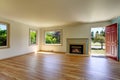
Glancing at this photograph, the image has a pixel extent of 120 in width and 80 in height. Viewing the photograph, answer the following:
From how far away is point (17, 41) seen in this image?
589 centimetres

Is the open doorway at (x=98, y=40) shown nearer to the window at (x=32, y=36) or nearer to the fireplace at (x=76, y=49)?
the fireplace at (x=76, y=49)

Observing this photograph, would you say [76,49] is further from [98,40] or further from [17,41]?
[17,41]

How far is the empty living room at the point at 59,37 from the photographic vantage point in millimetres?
3715

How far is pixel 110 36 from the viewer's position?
212 inches

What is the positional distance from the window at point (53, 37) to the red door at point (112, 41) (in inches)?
137

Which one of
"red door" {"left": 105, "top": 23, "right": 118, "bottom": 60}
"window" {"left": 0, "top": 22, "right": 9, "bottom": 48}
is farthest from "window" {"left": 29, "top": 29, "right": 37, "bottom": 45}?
"red door" {"left": 105, "top": 23, "right": 118, "bottom": 60}

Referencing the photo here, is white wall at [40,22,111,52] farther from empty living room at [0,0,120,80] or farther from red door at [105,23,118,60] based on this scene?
red door at [105,23,118,60]

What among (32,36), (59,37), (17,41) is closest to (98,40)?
(59,37)

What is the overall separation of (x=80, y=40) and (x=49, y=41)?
9.26ft

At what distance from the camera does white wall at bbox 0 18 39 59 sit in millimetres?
5219

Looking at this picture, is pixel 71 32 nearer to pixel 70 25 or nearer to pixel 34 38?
pixel 70 25

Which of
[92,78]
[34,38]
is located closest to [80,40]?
[34,38]

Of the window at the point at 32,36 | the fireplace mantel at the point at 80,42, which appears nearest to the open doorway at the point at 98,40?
the fireplace mantel at the point at 80,42

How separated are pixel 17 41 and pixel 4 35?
0.89 metres
